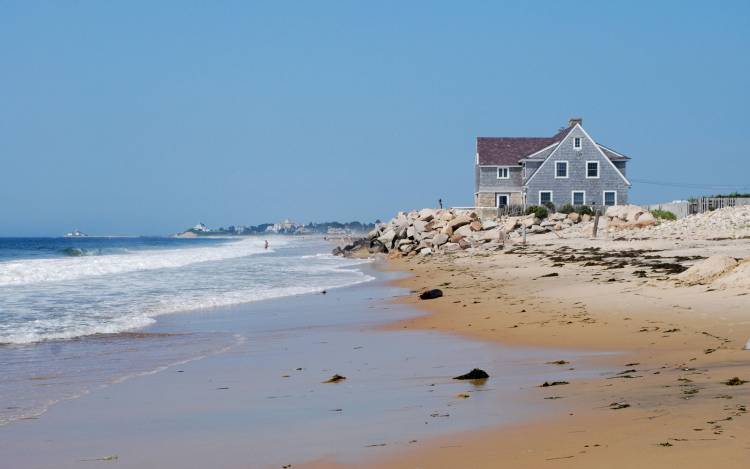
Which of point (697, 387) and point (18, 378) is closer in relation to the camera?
point (697, 387)

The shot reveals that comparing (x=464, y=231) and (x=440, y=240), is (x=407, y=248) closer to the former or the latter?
(x=440, y=240)

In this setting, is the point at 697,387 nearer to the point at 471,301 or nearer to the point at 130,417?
the point at 130,417

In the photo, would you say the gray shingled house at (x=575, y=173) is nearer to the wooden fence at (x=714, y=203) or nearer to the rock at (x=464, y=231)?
the rock at (x=464, y=231)

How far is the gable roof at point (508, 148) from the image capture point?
62219 mm

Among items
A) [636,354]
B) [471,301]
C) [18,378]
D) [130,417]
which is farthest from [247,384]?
[471,301]

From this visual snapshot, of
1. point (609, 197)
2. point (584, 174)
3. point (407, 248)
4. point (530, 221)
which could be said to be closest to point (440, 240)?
point (407, 248)

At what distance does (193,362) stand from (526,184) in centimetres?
5068

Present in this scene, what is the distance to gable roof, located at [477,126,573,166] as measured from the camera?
6222 centimetres

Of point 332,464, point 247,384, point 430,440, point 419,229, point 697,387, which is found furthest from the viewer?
point 419,229

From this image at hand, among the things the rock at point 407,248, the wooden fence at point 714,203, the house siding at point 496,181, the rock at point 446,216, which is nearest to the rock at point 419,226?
the rock at point 446,216

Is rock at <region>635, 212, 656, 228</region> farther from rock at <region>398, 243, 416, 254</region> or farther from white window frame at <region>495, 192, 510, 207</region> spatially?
white window frame at <region>495, 192, 510, 207</region>

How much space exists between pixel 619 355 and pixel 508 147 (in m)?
55.3

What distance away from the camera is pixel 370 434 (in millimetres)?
6297

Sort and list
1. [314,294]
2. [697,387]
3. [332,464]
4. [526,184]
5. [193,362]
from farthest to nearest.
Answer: [526,184] < [314,294] < [193,362] < [697,387] < [332,464]
